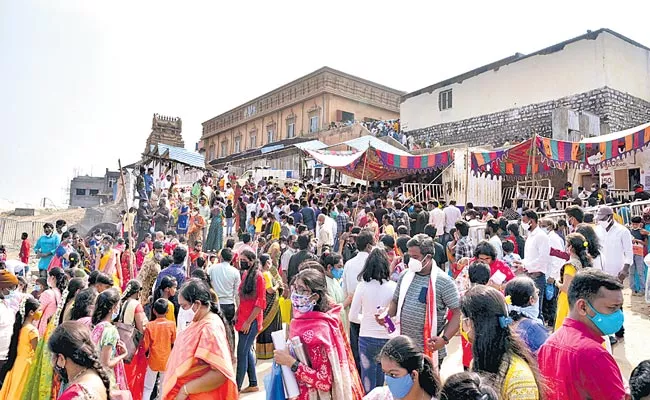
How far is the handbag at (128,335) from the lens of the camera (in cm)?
385

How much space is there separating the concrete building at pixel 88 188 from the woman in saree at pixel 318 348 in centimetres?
4327

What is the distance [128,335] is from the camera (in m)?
3.88

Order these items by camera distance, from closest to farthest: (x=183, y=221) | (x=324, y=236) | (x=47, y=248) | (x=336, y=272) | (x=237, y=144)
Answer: (x=336, y=272)
(x=324, y=236)
(x=47, y=248)
(x=183, y=221)
(x=237, y=144)

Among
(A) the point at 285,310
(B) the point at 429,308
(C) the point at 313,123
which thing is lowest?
(A) the point at 285,310

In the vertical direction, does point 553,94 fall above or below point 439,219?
above

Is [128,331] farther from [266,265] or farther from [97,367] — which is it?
[266,265]

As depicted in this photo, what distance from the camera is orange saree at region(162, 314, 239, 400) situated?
2.74 metres

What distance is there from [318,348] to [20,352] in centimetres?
298

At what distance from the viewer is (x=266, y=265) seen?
19.4 ft

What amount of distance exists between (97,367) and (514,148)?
Answer: 38.4ft

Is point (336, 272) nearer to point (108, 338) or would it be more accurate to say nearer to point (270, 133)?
point (108, 338)

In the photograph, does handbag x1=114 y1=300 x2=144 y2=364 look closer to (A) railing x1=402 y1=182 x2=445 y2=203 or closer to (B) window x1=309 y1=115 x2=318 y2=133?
(A) railing x1=402 y1=182 x2=445 y2=203

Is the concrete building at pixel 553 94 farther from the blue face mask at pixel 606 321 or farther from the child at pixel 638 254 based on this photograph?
the blue face mask at pixel 606 321

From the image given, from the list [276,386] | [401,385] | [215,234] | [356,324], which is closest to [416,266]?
[356,324]
